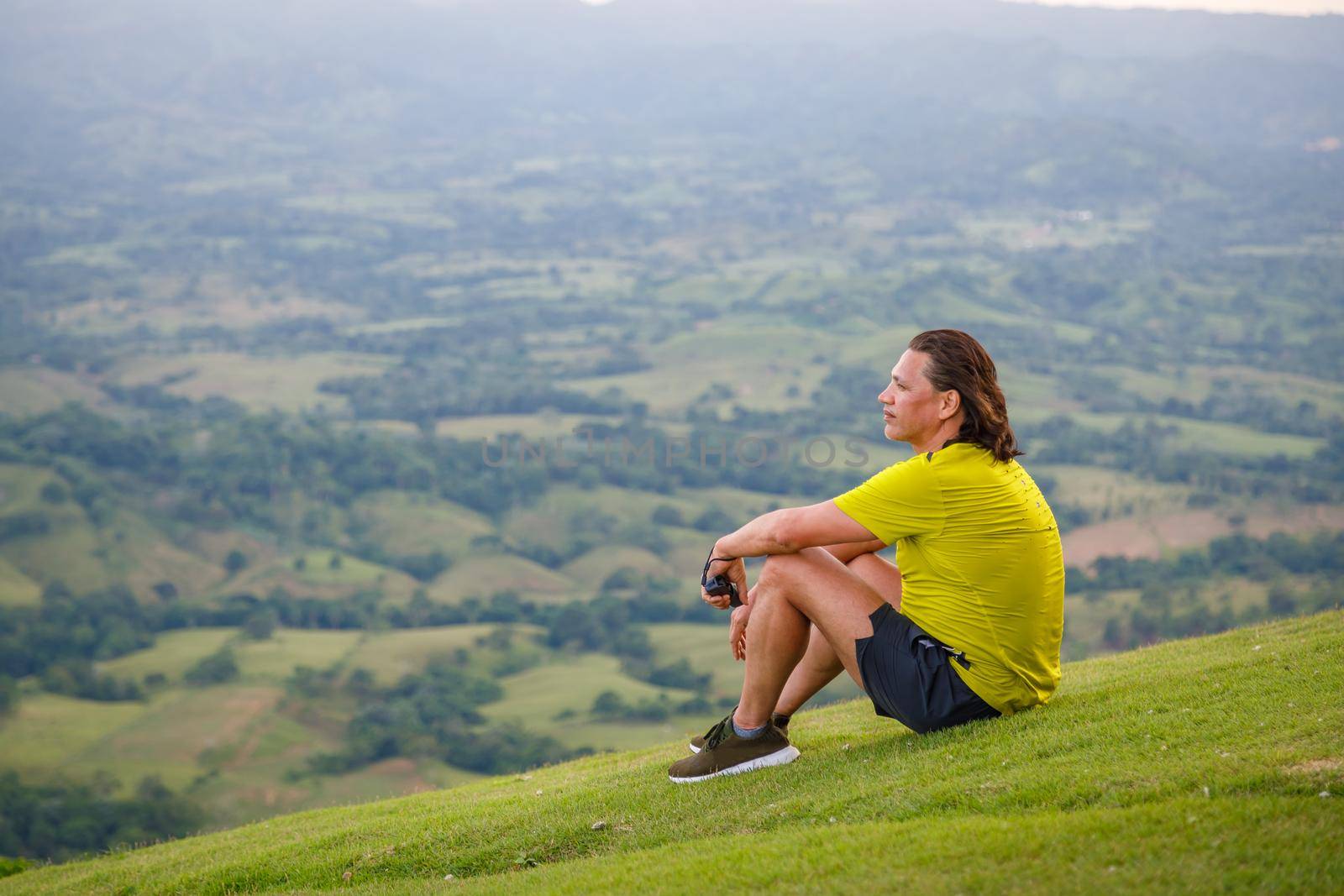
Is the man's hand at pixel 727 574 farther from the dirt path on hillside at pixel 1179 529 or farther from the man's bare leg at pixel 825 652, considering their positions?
the dirt path on hillside at pixel 1179 529

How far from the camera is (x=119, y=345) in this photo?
532 ft

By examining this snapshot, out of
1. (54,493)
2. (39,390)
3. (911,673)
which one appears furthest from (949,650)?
(39,390)

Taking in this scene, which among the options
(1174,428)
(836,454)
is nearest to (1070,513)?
(836,454)

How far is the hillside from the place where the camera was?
430 cm

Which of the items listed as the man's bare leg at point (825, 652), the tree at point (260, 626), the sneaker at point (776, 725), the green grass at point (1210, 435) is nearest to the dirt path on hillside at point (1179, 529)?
the green grass at point (1210, 435)

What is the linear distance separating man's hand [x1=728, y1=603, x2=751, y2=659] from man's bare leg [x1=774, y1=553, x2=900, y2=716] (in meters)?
0.27

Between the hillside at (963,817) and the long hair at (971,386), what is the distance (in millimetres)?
1420

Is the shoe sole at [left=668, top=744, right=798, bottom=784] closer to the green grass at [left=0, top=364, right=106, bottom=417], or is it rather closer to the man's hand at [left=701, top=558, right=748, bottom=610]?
the man's hand at [left=701, top=558, right=748, bottom=610]

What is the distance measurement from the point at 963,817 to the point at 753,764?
5.14 ft

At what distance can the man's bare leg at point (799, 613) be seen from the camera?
5816 millimetres

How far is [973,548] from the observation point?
5.58 meters

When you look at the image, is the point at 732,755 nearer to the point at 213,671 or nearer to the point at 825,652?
the point at 825,652

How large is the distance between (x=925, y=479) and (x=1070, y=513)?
97902 millimetres

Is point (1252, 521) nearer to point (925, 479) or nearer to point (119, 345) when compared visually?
point (925, 479)
